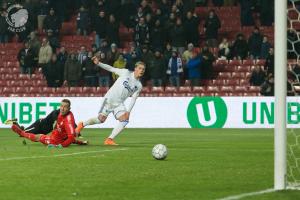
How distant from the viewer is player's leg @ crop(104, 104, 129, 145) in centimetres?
1856

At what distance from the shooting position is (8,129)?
28.4 m

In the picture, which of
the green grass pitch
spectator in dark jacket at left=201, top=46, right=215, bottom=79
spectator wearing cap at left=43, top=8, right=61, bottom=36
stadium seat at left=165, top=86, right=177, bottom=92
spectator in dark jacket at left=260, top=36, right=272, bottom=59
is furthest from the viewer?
spectator wearing cap at left=43, top=8, right=61, bottom=36

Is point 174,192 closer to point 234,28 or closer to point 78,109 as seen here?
point 78,109

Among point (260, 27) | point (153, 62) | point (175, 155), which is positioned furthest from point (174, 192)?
point (260, 27)

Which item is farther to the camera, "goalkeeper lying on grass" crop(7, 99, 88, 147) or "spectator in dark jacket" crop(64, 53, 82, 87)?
"spectator in dark jacket" crop(64, 53, 82, 87)

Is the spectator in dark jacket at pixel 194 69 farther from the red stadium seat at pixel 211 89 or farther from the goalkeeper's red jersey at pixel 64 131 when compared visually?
the goalkeeper's red jersey at pixel 64 131

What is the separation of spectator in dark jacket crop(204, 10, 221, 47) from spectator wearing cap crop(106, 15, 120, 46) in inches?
129

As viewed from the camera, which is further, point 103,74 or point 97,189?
point 103,74

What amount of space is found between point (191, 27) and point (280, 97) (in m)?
21.9

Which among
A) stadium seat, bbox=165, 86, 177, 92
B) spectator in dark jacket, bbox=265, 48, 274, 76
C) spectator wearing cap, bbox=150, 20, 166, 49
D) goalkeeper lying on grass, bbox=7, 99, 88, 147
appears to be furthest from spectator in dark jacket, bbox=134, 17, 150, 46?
goalkeeper lying on grass, bbox=7, 99, 88, 147

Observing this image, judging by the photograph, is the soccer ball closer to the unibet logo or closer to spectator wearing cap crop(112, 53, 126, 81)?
the unibet logo

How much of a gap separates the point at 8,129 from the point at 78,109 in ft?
7.87

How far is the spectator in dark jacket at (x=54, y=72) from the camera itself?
31.9 meters

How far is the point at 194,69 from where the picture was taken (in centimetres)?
3052
